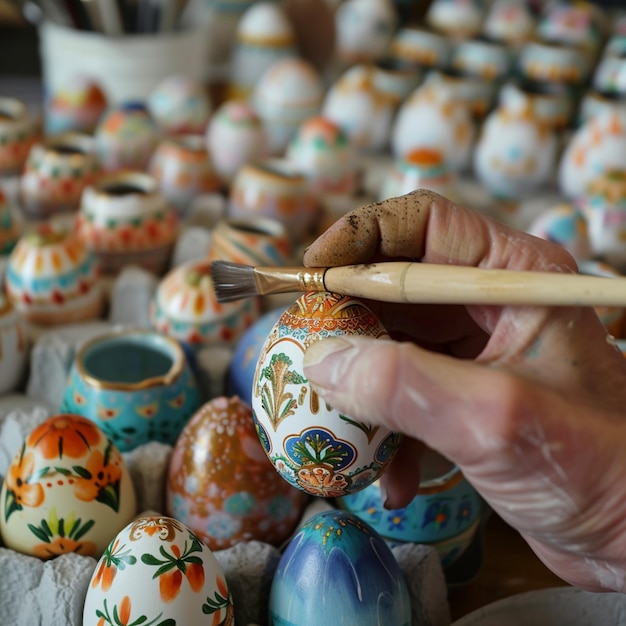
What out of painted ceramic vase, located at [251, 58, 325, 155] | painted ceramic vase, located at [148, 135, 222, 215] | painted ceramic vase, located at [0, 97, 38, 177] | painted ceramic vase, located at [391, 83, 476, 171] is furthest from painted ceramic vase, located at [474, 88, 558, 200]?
painted ceramic vase, located at [0, 97, 38, 177]

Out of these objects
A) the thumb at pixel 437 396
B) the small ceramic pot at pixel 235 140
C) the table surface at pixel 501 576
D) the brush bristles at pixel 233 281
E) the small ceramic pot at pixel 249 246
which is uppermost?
the thumb at pixel 437 396

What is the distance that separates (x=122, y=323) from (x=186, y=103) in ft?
1.76

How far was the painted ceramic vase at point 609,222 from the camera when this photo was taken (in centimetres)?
109

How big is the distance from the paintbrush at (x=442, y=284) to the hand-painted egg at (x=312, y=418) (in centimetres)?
2

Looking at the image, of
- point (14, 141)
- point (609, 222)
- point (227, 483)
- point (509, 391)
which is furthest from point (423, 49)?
point (509, 391)

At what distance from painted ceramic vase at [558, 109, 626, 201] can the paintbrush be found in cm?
78

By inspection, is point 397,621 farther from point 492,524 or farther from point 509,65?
point 509,65

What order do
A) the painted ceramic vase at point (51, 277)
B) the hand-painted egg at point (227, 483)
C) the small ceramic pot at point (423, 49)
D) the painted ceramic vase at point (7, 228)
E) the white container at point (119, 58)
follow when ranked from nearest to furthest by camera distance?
the hand-painted egg at point (227, 483) < the painted ceramic vase at point (51, 277) < the painted ceramic vase at point (7, 228) < the white container at point (119, 58) < the small ceramic pot at point (423, 49)

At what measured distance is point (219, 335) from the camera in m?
0.88

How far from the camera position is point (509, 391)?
1.48ft

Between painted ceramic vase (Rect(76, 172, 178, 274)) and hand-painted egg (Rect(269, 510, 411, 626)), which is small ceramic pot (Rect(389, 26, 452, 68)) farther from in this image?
hand-painted egg (Rect(269, 510, 411, 626))

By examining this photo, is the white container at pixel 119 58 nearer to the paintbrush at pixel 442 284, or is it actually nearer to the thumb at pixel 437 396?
the paintbrush at pixel 442 284

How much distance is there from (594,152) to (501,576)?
2.36 ft

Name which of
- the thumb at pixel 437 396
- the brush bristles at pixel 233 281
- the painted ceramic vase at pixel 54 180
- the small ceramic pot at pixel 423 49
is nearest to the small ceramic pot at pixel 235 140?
the painted ceramic vase at pixel 54 180
